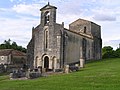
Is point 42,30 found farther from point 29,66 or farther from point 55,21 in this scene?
point 29,66

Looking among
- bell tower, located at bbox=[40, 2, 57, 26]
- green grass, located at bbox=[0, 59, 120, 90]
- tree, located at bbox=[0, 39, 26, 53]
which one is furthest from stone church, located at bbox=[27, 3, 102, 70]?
tree, located at bbox=[0, 39, 26, 53]

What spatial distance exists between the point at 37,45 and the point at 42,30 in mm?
3024

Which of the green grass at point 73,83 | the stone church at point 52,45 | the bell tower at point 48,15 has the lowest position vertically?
the green grass at point 73,83

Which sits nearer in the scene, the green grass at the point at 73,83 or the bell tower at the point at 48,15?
the green grass at the point at 73,83

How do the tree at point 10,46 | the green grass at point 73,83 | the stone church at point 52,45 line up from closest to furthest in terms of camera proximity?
the green grass at point 73,83 < the stone church at point 52,45 < the tree at point 10,46

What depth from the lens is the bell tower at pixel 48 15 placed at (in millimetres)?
49594

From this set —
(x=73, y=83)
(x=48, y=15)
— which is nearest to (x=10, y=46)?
(x=48, y=15)

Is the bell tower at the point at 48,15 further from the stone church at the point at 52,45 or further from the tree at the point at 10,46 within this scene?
the tree at the point at 10,46

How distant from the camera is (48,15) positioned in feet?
166

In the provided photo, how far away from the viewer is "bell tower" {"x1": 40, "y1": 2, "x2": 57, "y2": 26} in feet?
163

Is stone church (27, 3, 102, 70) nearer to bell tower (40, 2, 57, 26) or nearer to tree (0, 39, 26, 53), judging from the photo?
bell tower (40, 2, 57, 26)

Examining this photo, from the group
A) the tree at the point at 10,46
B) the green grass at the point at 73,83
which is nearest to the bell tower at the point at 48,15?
the green grass at the point at 73,83

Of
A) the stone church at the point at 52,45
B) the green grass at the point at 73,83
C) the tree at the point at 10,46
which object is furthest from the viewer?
the tree at the point at 10,46

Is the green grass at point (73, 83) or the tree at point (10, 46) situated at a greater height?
the tree at point (10, 46)
